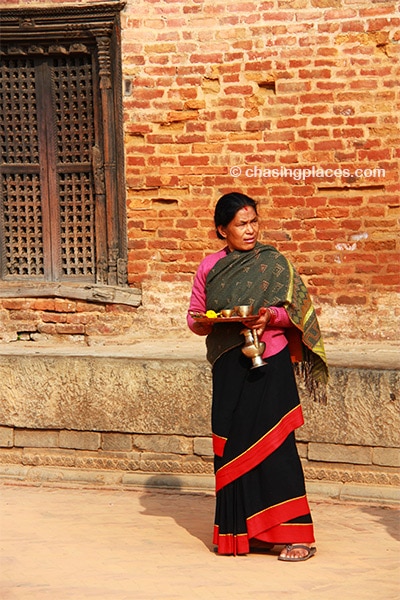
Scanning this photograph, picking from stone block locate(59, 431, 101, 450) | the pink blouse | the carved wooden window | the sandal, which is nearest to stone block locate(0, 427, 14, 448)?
stone block locate(59, 431, 101, 450)

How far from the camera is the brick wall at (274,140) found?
8547 mm

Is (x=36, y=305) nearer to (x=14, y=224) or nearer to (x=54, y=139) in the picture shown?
(x=14, y=224)

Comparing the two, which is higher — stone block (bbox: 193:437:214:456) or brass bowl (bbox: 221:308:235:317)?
brass bowl (bbox: 221:308:235:317)

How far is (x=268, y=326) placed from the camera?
5.44m

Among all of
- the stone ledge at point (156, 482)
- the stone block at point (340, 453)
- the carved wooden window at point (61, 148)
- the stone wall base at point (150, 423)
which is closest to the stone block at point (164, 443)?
the stone wall base at point (150, 423)

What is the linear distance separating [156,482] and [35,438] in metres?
0.96

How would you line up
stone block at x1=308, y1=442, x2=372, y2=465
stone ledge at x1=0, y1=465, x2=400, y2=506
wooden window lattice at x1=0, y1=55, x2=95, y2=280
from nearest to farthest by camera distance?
1. stone ledge at x1=0, y1=465, x2=400, y2=506
2. stone block at x1=308, y1=442, x2=372, y2=465
3. wooden window lattice at x1=0, y1=55, x2=95, y2=280

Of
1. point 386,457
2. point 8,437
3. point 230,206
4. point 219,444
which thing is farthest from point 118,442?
point 230,206

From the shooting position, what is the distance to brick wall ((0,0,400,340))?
8547 millimetres

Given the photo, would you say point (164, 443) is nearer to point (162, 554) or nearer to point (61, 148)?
point (162, 554)

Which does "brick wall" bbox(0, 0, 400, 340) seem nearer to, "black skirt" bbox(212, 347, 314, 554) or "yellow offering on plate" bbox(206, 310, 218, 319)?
"black skirt" bbox(212, 347, 314, 554)

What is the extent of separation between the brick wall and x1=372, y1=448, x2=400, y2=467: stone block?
1.85m

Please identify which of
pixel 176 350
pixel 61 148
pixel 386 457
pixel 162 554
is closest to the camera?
pixel 162 554

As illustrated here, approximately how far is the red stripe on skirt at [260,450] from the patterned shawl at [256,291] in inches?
14.9
